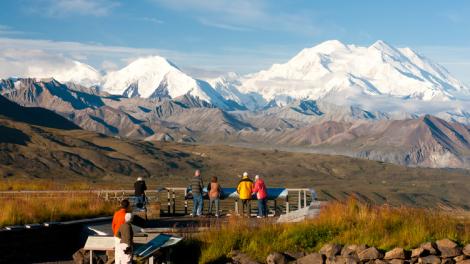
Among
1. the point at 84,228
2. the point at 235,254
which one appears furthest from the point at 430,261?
the point at 84,228

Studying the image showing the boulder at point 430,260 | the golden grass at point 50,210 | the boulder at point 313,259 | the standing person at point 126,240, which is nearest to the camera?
the standing person at point 126,240

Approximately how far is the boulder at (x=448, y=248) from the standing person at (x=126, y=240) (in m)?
7.11

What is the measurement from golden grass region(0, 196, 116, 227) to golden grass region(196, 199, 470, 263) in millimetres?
5656

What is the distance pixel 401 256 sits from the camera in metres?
17.7

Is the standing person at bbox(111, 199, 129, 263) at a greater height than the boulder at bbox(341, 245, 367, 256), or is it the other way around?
the standing person at bbox(111, 199, 129, 263)

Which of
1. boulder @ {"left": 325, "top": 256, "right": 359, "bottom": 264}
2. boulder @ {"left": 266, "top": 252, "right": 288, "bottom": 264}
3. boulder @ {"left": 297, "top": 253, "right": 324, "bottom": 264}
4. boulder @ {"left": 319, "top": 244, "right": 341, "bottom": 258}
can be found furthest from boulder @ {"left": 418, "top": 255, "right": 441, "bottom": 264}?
boulder @ {"left": 266, "top": 252, "right": 288, "bottom": 264}

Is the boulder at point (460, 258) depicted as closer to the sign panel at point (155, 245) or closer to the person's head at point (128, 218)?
the sign panel at point (155, 245)

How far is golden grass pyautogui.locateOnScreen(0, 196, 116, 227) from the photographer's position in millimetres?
22703

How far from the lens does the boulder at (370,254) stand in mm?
17875

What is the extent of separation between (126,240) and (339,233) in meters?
6.01

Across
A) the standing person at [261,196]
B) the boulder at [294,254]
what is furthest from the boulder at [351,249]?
the standing person at [261,196]

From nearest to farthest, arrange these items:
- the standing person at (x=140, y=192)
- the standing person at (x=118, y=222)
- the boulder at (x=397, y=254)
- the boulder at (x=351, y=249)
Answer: the standing person at (x=118, y=222) < the boulder at (x=397, y=254) < the boulder at (x=351, y=249) < the standing person at (x=140, y=192)

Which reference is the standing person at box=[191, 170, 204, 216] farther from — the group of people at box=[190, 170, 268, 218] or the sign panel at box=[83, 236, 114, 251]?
the sign panel at box=[83, 236, 114, 251]

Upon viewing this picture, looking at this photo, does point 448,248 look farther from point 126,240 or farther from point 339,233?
point 126,240
